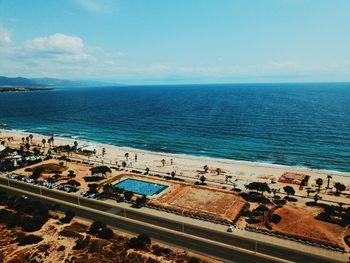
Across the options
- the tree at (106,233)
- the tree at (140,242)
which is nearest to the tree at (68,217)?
the tree at (106,233)

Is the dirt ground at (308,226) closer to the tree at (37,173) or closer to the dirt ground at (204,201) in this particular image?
the dirt ground at (204,201)

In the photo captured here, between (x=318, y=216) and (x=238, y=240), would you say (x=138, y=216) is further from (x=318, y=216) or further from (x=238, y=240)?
(x=318, y=216)

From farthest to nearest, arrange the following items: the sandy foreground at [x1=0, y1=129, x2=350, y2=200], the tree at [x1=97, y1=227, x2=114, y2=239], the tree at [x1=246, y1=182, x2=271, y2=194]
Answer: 1. the sandy foreground at [x1=0, y1=129, x2=350, y2=200]
2. the tree at [x1=246, y1=182, x2=271, y2=194]
3. the tree at [x1=97, y1=227, x2=114, y2=239]

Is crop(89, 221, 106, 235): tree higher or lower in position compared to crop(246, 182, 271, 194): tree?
lower

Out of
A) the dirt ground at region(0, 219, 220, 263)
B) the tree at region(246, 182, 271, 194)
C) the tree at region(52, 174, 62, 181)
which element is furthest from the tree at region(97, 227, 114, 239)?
the tree at region(52, 174, 62, 181)

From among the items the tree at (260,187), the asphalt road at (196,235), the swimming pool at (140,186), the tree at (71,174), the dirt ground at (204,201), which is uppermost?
the tree at (260,187)

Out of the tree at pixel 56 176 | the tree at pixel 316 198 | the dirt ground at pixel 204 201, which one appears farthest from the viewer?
the tree at pixel 56 176

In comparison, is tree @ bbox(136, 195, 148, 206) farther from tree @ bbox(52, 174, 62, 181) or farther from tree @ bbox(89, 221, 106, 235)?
tree @ bbox(52, 174, 62, 181)
